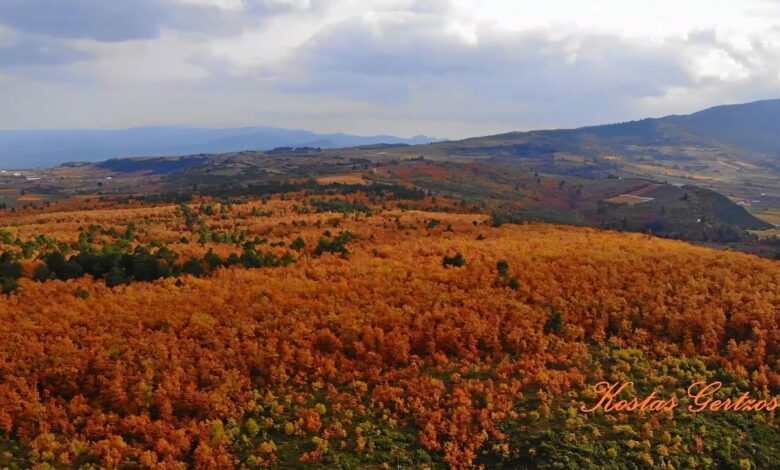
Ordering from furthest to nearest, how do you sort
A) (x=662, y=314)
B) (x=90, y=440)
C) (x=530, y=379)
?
(x=662, y=314) → (x=530, y=379) → (x=90, y=440)

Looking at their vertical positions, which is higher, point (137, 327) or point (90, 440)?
point (137, 327)

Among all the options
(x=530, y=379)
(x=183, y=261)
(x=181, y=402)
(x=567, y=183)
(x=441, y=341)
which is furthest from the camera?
(x=567, y=183)

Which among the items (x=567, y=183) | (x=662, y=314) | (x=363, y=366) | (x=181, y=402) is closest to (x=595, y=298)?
(x=662, y=314)

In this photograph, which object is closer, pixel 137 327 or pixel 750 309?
pixel 137 327

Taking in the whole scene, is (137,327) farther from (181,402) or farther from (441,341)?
(441,341)

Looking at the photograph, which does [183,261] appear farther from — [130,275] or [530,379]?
[530,379]

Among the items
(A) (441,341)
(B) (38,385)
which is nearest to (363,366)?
(A) (441,341)
